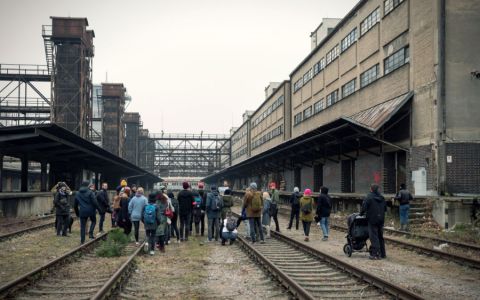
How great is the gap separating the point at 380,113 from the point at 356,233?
15300 mm

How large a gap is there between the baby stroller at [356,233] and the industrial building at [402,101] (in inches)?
436

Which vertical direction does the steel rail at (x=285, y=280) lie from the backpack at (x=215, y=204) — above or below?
below

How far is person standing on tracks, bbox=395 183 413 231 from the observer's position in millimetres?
17531

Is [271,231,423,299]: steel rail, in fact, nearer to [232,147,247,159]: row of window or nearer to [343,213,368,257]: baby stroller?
[343,213,368,257]: baby stroller

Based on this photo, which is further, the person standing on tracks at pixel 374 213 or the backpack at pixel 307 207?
the backpack at pixel 307 207

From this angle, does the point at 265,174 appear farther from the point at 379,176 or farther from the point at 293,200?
the point at 293,200

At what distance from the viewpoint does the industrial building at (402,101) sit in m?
22.4

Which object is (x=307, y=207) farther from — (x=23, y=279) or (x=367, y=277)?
(x=23, y=279)

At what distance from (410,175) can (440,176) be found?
2336mm

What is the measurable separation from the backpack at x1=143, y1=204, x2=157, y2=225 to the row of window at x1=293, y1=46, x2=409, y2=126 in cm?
1772

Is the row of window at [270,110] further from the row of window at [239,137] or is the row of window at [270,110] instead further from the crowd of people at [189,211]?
the crowd of people at [189,211]

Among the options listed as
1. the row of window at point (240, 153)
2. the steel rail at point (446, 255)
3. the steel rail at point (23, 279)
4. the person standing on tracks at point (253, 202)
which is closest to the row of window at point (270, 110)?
the row of window at point (240, 153)

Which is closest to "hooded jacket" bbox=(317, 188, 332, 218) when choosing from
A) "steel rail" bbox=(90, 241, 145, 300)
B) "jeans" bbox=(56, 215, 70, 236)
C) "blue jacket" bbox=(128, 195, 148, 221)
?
"blue jacket" bbox=(128, 195, 148, 221)

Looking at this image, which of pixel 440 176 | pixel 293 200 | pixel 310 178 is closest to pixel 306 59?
pixel 310 178
